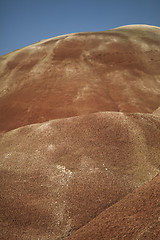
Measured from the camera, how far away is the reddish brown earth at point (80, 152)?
355 cm

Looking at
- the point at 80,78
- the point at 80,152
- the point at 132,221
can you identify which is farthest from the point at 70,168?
the point at 80,78

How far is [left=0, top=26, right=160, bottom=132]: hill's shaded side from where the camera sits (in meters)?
8.98

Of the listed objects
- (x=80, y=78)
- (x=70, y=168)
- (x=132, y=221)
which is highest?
(x=80, y=78)

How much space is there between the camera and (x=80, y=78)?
10812 mm

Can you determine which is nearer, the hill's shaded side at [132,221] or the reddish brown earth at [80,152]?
the hill's shaded side at [132,221]

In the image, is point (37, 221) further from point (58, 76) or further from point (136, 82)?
point (136, 82)

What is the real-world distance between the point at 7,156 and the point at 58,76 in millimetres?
6837

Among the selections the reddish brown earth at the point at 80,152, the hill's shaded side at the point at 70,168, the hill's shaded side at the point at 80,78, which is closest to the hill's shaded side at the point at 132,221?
the reddish brown earth at the point at 80,152

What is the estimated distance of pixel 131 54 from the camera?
1285 centimetres

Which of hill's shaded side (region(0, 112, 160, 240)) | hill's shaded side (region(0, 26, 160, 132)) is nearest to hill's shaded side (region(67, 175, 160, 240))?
hill's shaded side (region(0, 112, 160, 240))

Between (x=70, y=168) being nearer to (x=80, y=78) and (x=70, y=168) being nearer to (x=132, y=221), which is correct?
(x=132, y=221)

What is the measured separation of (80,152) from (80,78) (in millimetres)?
6586

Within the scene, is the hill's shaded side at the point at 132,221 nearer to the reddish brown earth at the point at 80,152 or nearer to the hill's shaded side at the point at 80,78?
the reddish brown earth at the point at 80,152

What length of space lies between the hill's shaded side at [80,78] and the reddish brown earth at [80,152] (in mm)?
70
